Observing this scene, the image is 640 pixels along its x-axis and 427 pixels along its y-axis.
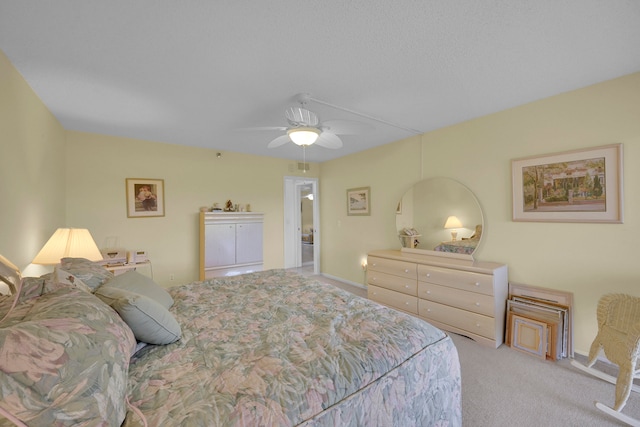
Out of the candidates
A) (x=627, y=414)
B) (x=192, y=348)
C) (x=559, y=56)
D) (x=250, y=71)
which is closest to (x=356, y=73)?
(x=250, y=71)

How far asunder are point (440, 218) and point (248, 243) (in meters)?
3.12

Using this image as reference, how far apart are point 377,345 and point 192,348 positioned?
0.98 meters

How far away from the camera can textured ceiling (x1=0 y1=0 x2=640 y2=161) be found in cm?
144

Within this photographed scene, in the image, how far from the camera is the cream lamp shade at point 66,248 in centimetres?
219

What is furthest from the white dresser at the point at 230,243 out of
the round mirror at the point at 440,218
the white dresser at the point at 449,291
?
the round mirror at the point at 440,218

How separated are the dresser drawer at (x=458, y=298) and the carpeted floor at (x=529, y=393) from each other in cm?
42

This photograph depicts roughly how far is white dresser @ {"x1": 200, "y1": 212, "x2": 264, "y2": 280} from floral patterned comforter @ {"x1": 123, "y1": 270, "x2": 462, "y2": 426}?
233cm

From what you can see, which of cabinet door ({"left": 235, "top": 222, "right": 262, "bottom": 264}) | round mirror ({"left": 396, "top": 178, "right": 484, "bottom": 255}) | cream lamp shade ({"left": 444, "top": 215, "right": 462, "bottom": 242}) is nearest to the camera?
round mirror ({"left": 396, "top": 178, "right": 484, "bottom": 255})

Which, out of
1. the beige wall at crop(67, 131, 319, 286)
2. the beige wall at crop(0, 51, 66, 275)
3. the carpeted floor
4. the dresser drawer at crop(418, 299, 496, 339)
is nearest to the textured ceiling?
the beige wall at crop(0, 51, 66, 275)

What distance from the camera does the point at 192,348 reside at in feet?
4.38

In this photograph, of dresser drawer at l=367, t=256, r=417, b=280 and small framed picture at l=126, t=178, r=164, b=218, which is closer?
dresser drawer at l=367, t=256, r=417, b=280

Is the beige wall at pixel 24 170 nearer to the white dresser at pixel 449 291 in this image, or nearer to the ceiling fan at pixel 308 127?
the ceiling fan at pixel 308 127

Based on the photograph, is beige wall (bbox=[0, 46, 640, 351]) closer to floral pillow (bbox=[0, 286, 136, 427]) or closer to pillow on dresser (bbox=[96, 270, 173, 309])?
pillow on dresser (bbox=[96, 270, 173, 309])

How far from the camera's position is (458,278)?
275 centimetres
